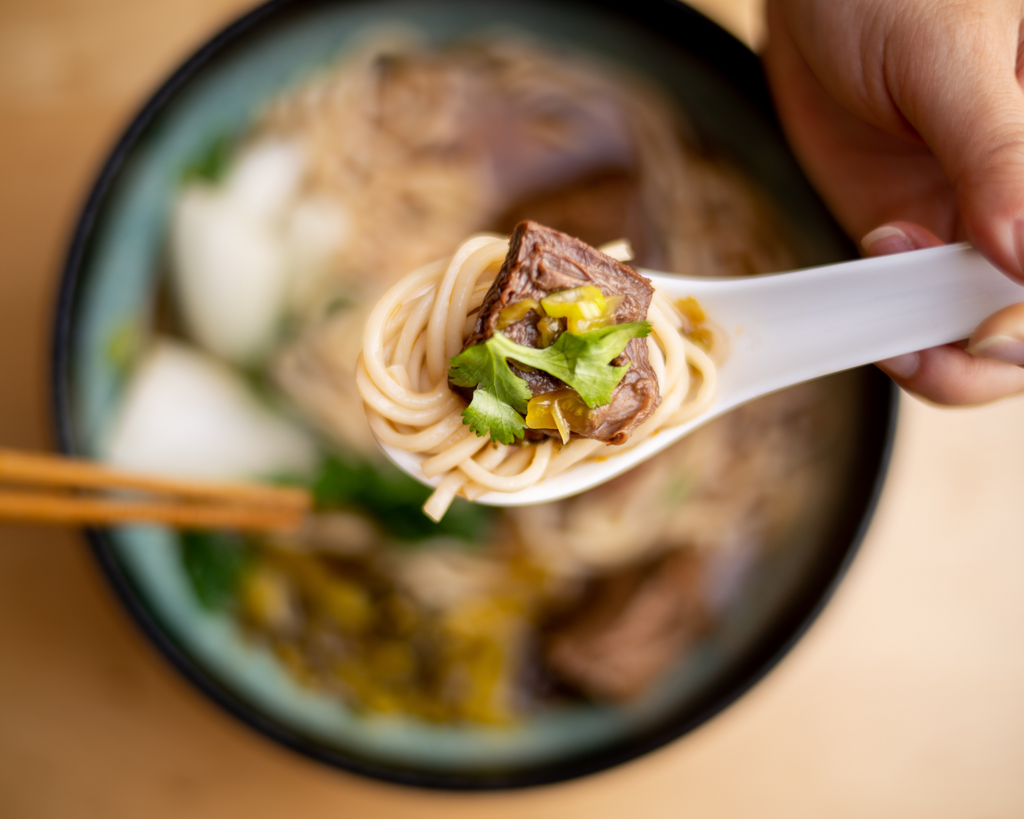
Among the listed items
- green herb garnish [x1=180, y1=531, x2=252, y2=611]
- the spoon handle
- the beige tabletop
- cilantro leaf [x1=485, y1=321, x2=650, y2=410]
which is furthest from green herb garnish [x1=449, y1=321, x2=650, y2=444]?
the beige tabletop

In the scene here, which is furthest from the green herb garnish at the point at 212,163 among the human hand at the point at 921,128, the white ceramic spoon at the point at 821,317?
the human hand at the point at 921,128

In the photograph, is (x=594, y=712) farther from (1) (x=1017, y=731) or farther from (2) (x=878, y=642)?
(1) (x=1017, y=731)

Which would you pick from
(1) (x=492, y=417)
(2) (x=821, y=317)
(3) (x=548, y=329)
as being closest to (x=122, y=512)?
(1) (x=492, y=417)

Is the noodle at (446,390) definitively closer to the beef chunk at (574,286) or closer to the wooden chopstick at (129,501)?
the beef chunk at (574,286)

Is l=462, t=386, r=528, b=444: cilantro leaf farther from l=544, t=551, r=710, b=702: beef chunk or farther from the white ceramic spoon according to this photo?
l=544, t=551, r=710, b=702: beef chunk

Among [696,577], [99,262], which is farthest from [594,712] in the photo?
[99,262]

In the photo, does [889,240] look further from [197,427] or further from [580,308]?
[197,427]
